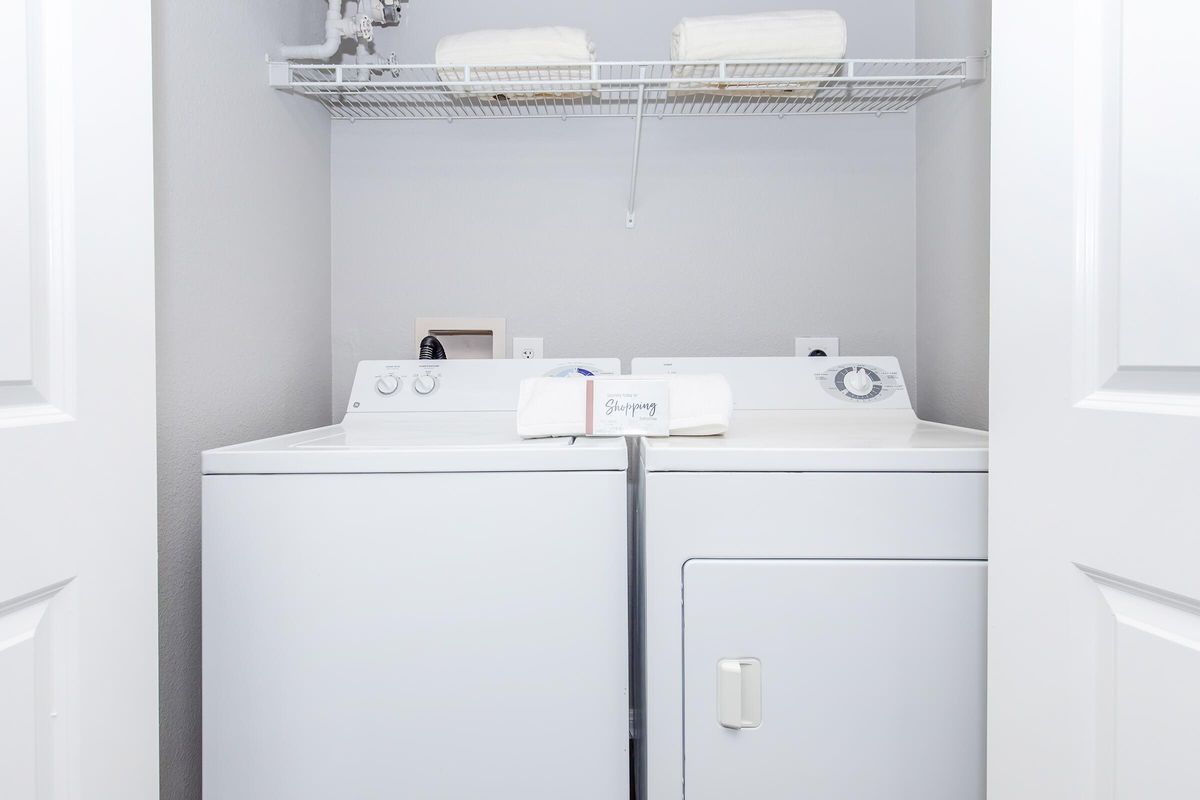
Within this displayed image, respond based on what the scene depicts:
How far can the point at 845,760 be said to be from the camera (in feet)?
3.20

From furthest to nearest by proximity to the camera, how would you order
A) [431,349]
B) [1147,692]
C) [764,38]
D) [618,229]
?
1. [618,229]
2. [431,349]
3. [764,38]
4. [1147,692]

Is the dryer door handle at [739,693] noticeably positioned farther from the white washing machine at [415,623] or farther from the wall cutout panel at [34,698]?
the wall cutout panel at [34,698]

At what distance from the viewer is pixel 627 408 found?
3.75ft

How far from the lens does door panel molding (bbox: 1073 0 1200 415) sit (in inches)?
24.4

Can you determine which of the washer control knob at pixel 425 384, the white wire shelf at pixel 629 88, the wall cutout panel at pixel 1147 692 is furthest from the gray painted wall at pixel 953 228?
the washer control knob at pixel 425 384

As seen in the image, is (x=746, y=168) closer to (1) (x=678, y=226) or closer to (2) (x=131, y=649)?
(1) (x=678, y=226)

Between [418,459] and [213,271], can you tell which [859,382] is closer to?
[418,459]

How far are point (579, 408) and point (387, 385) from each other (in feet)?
2.06

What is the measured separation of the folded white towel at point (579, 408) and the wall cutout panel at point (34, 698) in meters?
0.65

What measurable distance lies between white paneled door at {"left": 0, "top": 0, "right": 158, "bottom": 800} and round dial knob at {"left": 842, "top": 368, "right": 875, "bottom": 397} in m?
1.36

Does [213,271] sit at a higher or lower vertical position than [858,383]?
higher

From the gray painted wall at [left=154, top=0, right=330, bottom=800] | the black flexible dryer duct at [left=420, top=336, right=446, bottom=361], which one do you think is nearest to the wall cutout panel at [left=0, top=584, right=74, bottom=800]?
the gray painted wall at [left=154, top=0, right=330, bottom=800]

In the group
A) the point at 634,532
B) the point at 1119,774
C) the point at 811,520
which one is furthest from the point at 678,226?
the point at 1119,774

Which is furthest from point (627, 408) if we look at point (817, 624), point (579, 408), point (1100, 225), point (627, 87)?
point (627, 87)
